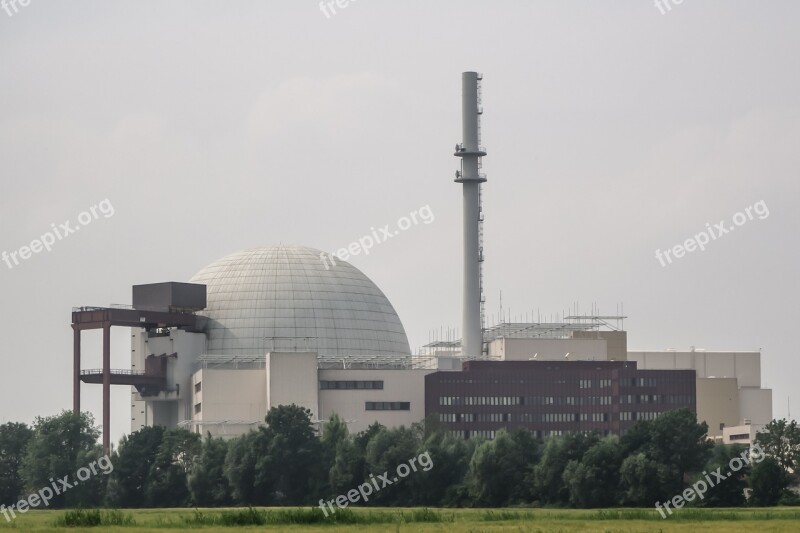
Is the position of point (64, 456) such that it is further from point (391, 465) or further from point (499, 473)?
point (499, 473)

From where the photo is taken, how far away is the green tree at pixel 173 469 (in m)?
166

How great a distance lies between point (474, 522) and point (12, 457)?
93.1 meters

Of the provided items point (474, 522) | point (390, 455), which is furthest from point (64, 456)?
point (474, 522)

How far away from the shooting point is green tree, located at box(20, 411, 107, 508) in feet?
559

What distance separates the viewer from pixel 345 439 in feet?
545

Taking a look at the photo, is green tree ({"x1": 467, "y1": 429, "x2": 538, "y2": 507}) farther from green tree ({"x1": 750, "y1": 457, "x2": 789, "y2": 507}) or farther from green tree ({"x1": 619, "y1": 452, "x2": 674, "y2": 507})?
green tree ({"x1": 750, "y1": 457, "x2": 789, "y2": 507})

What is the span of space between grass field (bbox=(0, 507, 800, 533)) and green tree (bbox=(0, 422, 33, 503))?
2720 inches

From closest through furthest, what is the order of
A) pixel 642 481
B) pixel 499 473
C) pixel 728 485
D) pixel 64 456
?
pixel 728 485
pixel 642 481
pixel 499 473
pixel 64 456

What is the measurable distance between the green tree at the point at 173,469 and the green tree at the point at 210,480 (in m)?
1.64

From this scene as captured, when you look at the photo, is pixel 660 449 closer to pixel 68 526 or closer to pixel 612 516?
pixel 612 516

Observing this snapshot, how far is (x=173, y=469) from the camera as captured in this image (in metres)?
169

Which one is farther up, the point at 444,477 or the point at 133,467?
the point at 133,467

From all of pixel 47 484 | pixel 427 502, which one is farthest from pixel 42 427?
pixel 427 502

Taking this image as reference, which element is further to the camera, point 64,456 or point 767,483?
point 64,456
